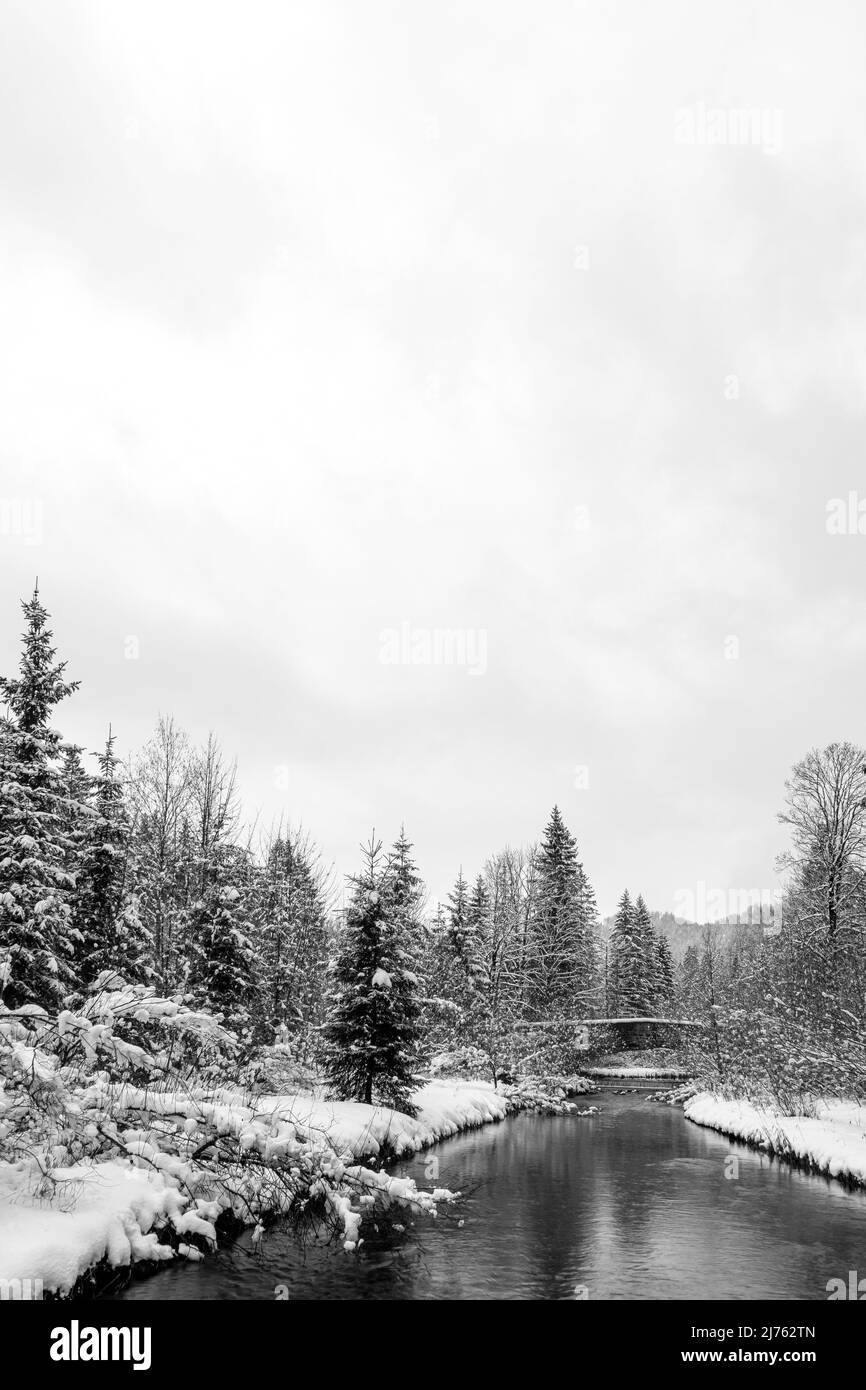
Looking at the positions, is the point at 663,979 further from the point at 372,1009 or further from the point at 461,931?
the point at 372,1009

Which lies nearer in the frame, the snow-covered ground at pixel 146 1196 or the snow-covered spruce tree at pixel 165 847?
the snow-covered ground at pixel 146 1196

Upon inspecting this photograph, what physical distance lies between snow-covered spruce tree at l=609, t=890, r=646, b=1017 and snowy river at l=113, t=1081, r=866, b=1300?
3990cm

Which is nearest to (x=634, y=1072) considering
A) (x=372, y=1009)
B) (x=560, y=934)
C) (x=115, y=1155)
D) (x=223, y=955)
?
(x=560, y=934)

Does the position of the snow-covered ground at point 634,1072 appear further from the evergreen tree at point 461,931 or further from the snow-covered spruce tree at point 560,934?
the evergreen tree at point 461,931

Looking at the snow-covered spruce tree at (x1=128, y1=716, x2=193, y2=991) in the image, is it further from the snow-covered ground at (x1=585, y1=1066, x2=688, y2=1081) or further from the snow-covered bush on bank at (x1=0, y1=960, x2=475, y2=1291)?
the snow-covered ground at (x1=585, y1=1066, x2=688, y2=1081)

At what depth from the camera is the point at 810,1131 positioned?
21.1 m

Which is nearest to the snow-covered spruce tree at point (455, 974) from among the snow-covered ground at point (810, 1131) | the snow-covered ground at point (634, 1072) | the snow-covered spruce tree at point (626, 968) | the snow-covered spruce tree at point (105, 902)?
the snow-covered ground at point (810, 1131)

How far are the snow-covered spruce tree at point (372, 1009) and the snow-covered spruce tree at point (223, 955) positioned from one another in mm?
2684

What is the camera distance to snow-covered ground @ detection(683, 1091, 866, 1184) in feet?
59.6

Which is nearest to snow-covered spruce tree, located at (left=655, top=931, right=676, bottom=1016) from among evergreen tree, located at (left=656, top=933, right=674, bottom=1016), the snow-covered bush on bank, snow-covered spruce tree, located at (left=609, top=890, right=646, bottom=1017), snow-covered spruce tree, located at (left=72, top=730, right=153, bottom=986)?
evergreen tree, located at (left=656, top=933, right=674, bottom=1016)

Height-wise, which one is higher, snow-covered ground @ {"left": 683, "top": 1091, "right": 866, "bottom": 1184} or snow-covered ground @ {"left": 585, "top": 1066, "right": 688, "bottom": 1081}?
snow-covered ground @ {"left": 683, "top": 1091, "right": 866, "bottom": 1184}

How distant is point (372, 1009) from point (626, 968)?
146ft

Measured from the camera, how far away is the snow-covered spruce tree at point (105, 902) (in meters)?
20.9
